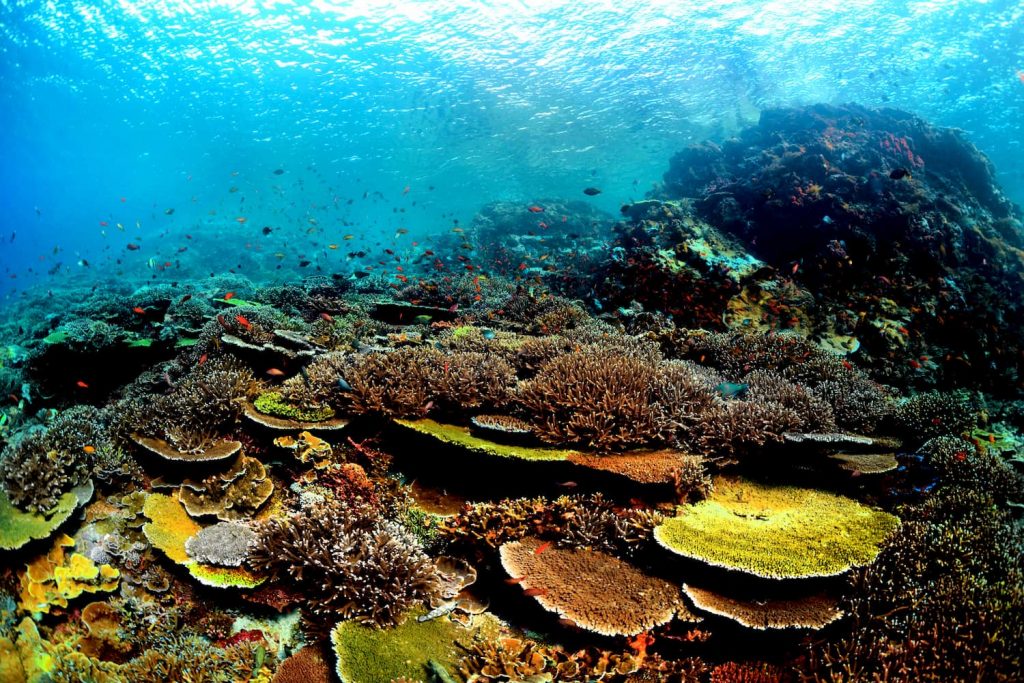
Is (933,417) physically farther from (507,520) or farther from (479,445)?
(479,445)

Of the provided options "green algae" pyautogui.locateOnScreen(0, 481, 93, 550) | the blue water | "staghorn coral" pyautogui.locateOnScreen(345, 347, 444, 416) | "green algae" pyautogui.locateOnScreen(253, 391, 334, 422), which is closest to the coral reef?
"staghorn coral" pyautogui.locateOnScreen(345, 347, 444, 416)

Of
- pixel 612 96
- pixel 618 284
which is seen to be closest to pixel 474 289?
pixel 618 284

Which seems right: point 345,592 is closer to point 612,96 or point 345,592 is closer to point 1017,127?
point 612,96

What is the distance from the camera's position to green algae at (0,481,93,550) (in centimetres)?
391

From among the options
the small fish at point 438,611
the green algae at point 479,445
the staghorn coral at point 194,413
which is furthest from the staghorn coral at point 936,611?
the staghorn coral at point 194,413

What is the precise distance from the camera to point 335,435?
529 centimetres

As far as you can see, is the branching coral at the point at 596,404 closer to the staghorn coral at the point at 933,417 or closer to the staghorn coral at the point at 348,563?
the staghorn coral at the point at 348,563

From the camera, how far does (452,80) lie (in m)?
34.4

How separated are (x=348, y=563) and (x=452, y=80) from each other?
38.1 m

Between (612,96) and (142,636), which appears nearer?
(142,636)

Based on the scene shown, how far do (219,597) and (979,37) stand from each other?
44733 mm

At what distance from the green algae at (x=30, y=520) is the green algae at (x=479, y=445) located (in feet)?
10.4

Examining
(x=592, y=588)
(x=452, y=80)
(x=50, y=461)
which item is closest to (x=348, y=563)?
(x=592, y=588)

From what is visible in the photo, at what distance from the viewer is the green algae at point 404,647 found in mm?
3127
